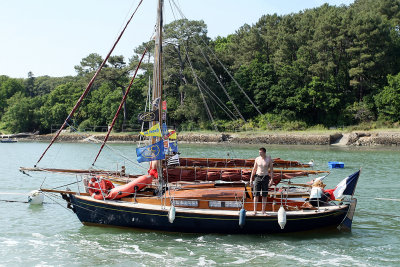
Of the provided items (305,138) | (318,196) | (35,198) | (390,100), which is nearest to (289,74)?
(305,138)

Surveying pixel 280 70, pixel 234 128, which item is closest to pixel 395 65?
pixel 280 70

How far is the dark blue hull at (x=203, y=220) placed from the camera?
51.6 ft

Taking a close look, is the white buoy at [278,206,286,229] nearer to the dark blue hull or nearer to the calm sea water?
the dark blue hull

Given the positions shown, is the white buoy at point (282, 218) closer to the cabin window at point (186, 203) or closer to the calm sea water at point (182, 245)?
the calm sea water at point (182, 245)

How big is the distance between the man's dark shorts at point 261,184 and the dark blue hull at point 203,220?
Answer: 93 centimetres

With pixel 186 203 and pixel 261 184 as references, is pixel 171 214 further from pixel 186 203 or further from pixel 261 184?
pixel 261 184

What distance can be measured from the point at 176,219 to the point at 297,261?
4.68 metres

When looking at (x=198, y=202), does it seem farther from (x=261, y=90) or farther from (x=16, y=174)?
(x=261, y=90)

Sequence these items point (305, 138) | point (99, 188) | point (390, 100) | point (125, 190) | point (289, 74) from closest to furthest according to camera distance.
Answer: point (125, 190)
point (99, 188)
point (305, 138)
point (390, 100)
point (289, 74)

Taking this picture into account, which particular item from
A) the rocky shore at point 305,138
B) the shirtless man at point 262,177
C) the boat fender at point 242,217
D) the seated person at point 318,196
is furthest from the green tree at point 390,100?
the boat fender at point 242,217

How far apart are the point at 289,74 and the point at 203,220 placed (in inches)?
2579

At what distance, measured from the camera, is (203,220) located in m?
15.8

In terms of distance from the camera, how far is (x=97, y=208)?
55.5ft

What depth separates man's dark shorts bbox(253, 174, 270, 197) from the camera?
51.9ft
